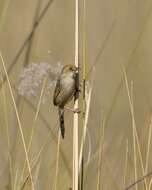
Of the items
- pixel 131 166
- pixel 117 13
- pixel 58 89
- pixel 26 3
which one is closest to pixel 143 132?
pixel 131 166

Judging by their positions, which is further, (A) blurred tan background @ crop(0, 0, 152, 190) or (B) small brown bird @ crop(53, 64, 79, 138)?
(A) blurred tan background @ crop(0, 0, 152, 190)

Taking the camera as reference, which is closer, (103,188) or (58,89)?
(58,89)

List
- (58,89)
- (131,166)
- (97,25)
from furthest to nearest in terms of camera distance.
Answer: (97,25), (131,166), (58,89)

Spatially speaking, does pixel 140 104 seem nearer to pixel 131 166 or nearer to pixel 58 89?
pixel 131 166

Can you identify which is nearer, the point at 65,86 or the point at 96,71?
the point at 65,86
